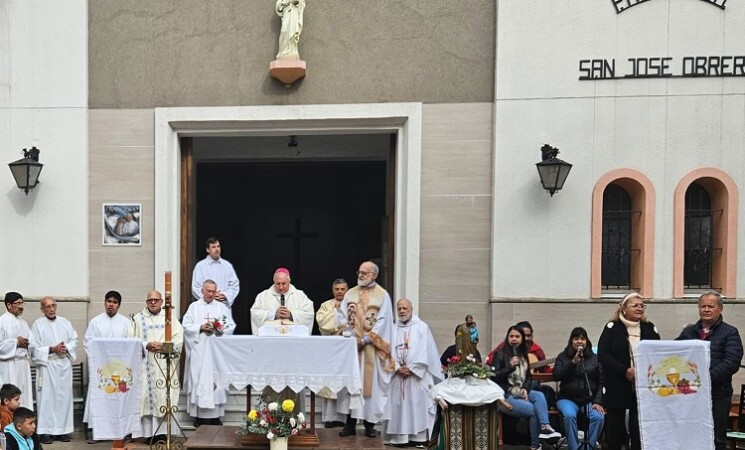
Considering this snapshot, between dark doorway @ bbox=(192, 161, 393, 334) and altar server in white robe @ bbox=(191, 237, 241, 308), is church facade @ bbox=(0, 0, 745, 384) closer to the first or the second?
altar server in white robe @ bbox=(191, 237, 241, 308)

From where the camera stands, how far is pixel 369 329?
8281mm

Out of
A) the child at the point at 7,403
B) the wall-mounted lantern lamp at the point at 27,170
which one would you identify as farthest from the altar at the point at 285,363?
the wall-mounted lantern lamp at the point at 27,170

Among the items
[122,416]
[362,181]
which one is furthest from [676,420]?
[362,181]

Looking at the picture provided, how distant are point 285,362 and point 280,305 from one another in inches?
53.6

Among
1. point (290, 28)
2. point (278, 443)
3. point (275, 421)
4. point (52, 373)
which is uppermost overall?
point (290, 28)

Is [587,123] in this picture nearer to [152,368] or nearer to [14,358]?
[152,368]

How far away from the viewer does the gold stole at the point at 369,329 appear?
826 cm

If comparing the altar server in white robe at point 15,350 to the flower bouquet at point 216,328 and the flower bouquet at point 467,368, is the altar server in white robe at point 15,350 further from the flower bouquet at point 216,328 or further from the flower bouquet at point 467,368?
the flower bouquet at point 467,368

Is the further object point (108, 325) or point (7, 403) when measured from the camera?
point (108, 325)

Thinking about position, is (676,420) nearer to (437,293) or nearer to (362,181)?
(437,293)

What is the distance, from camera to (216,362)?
25.2 ft

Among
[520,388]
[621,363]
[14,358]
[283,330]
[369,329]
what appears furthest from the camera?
[14,358]

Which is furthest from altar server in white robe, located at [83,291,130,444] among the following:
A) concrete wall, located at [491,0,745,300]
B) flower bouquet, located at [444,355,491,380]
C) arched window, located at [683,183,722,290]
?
arched window, located at [683,183,722,290]

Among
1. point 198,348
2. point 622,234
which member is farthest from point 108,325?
point 622,234
